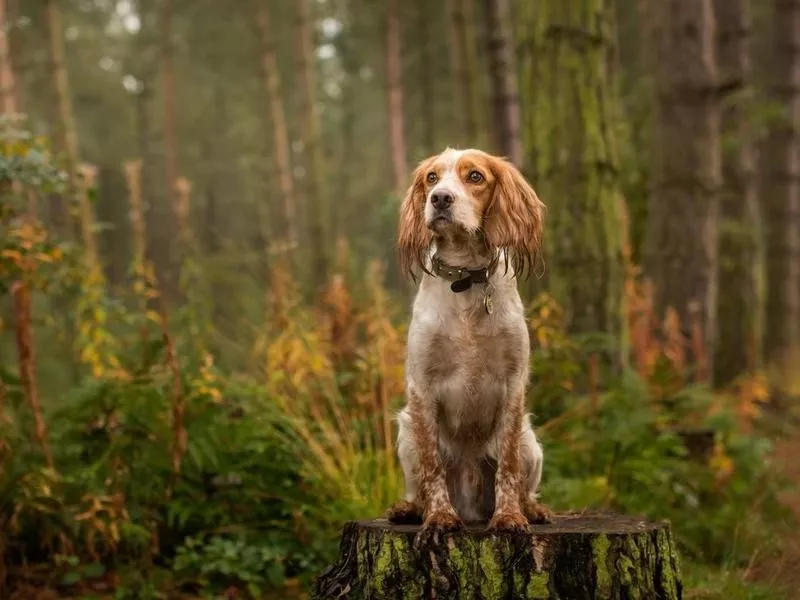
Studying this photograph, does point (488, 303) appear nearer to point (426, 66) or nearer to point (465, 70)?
point (465, 70)

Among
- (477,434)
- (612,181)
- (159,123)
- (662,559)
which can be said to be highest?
(159,123)

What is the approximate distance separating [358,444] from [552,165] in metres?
2.66

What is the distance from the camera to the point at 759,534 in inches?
237

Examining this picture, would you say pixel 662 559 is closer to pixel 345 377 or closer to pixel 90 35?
pixel 345 377

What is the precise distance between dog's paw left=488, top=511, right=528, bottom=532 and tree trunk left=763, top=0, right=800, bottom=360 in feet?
41.7

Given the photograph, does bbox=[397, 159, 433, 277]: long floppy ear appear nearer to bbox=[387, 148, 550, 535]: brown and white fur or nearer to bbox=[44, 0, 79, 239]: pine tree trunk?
bbox=[387, 148, 550, 535]: brown and white fur

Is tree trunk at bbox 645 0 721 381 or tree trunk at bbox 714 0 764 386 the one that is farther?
tree trunk at bbox 714 0 764 386

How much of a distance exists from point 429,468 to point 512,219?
1.06 m

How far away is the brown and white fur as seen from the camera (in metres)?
3.89

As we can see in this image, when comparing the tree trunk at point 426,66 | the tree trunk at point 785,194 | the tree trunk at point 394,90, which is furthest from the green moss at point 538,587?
the tree trunk at point 426,66

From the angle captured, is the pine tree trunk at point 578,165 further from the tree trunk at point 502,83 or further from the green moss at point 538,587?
the tree trunk at point 502,83

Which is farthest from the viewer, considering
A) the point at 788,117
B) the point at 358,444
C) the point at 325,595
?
the point at 788,117

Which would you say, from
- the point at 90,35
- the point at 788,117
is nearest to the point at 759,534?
the point at 788,117

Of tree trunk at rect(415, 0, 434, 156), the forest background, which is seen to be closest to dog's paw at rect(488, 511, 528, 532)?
the forest background
